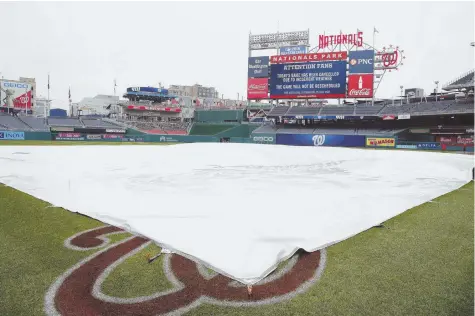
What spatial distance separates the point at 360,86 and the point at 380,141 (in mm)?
6411

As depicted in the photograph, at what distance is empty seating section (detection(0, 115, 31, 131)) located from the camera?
35669 mm

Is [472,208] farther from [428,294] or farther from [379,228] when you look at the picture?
[428,294]

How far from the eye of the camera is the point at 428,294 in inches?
90.8

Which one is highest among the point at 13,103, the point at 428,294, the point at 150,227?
the point at 13,103

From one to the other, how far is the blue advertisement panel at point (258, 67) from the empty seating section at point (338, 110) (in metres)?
8.33

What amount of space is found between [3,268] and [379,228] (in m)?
3.87

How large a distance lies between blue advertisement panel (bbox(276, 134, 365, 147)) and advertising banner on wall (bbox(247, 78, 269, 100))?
5386 millimetres

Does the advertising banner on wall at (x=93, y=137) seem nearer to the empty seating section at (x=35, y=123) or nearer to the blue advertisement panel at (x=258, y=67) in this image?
the empty seating section at (x=35, y=123)

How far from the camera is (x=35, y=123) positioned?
3853 centimetres

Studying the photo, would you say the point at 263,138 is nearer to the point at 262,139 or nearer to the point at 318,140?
the point at 262,139

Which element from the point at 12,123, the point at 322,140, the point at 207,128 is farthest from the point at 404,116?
the point at 12,123

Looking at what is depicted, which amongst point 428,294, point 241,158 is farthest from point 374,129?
point 428,294

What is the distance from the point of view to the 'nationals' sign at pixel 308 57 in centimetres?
3302

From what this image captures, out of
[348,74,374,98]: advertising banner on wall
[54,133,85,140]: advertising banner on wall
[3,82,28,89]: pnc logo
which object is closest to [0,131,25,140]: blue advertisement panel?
[54,133,85,140]: advertising banner on wall
